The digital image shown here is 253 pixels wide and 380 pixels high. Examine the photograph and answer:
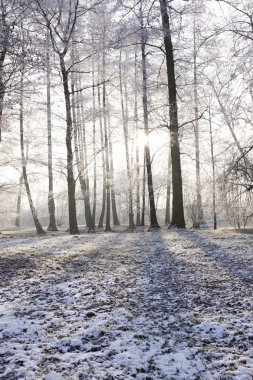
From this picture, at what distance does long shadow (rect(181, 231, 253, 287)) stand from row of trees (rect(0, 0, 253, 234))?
50.3 inches

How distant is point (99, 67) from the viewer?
2330 centimetres

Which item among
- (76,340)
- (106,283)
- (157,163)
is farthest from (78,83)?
(76,340)

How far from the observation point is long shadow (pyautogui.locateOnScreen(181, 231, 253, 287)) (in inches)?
236

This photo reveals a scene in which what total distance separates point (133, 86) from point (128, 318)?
58.8 ft

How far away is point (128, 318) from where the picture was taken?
4305mm

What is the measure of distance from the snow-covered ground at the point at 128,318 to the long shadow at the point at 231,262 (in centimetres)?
2

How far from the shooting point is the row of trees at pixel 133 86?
28.0 ft

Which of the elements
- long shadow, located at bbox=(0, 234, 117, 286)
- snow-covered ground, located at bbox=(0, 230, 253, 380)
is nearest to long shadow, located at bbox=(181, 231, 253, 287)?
snow-covered ground, located at bbox=(0, 230, 253, 380)

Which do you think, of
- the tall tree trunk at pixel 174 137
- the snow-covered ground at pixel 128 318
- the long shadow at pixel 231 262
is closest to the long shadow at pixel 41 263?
the snow-covered ground at pixel 128 318

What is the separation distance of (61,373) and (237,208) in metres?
7.51

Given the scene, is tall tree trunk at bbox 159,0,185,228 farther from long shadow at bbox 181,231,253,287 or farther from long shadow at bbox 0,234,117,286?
long shadow at bbox 0,234,117,286

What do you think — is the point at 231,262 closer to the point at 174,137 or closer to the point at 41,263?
the point at 41,263

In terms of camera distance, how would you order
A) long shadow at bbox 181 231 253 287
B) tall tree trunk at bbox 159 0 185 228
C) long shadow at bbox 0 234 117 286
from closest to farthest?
1. long shadow at bbox 181 231 253 287
2. long shadow at bbox 0 234 117 286
3. tall tree trunk at bbox 159 0 185 228

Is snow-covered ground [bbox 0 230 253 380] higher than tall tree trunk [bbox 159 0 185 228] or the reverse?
the reverse
